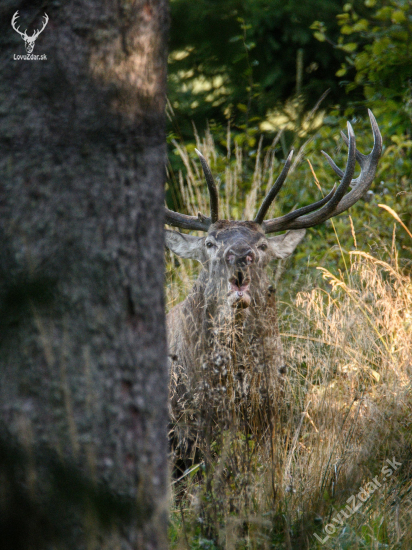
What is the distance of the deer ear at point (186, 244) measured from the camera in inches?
198

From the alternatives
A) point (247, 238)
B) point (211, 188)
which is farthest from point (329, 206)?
point (211, 188)

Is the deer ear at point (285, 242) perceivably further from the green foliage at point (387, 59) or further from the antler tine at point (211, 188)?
the green foliage at point (387, 59)

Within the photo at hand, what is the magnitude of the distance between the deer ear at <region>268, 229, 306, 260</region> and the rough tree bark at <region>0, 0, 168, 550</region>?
137 inches

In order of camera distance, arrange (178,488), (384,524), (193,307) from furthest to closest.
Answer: (193,307) < (178,488) < (384,524)

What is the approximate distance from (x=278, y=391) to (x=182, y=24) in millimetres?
2327

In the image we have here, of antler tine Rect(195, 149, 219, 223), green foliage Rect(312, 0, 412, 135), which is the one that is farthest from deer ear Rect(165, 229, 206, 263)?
green foliage Rect(312, 0, 412, 135)

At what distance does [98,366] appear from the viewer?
5.52ft

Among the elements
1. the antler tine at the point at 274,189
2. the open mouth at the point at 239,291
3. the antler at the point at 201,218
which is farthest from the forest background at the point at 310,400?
the antler at the point at 201,218

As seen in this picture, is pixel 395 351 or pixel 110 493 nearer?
pixel 110 493

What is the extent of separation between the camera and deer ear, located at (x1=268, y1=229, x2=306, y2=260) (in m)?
5.18

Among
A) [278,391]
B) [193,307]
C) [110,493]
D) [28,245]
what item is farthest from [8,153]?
[193,307]

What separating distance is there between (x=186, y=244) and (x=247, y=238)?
0.68 m

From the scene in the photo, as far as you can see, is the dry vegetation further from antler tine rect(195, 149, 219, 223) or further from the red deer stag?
antler tine rect(195, 149, 219, 223)

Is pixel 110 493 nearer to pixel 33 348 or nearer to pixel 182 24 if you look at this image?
pixel 33 348
